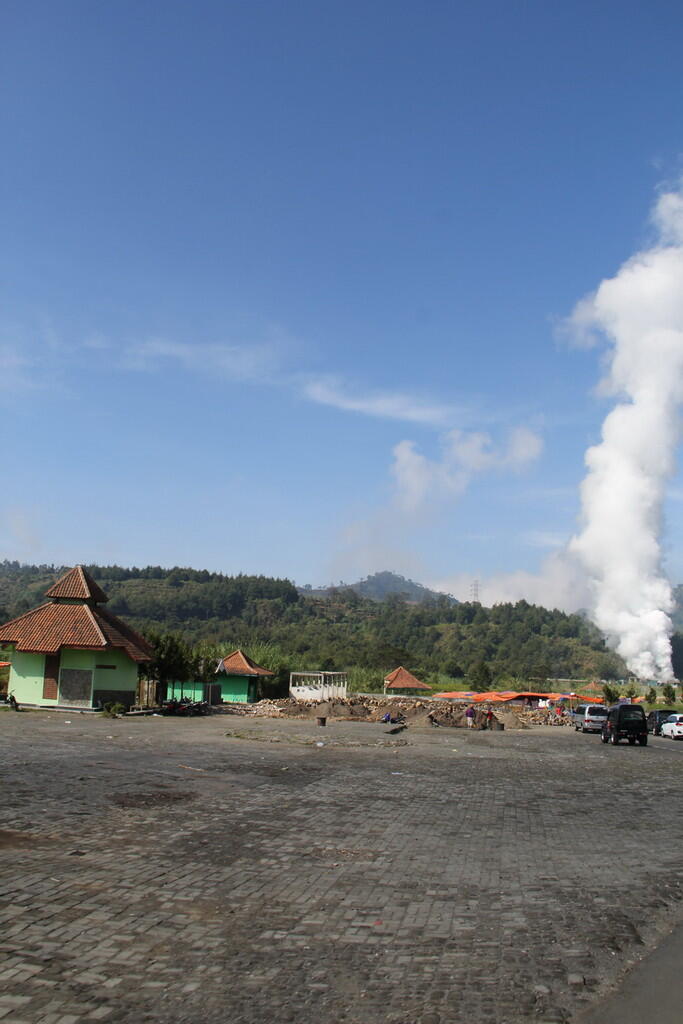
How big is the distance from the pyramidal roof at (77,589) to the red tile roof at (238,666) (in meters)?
20.5

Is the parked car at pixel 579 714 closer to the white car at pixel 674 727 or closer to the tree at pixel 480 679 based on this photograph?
the white car at pixel 674 727

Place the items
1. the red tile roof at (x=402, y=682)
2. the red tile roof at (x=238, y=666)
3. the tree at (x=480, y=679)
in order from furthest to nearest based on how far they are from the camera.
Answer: the tree at (x=480, y=679) → the red tile roof at (x=402, y=682) → the red tile roof at (x=238, y=666)

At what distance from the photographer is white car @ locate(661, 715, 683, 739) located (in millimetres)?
41188

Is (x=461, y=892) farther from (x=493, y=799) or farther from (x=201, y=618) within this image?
(x=201, y=618)

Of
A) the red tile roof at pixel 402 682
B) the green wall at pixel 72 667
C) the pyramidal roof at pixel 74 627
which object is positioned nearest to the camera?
the pyramidal roof at pixel 74 627

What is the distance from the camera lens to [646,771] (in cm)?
2423

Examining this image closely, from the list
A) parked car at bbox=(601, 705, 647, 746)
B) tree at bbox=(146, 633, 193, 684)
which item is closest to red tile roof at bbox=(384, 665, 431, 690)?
tree at bbox=(146, 633, 193, 684)

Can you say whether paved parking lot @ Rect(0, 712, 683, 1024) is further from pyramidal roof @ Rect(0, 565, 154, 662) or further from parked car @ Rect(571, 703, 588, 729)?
parked car @ Rect(571, 703, 588, 729)

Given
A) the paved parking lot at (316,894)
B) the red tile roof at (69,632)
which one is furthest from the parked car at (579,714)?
the paved parking lot at (316,894)

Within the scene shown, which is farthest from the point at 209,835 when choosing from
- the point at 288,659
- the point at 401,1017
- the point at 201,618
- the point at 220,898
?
the point at 201,618

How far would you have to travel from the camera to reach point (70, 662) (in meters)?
39.6

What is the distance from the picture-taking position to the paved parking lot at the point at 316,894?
5922 millimetres

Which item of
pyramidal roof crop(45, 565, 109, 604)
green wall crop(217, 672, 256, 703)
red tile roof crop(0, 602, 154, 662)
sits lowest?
green wall crop(217, 672, 256, 703)

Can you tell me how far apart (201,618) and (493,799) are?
165 metres
